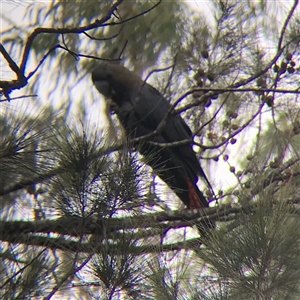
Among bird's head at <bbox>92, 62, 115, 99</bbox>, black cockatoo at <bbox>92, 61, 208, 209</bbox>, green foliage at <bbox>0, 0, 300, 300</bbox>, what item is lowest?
green foliage at <bbox>0, 0, 300, 300</bbox>

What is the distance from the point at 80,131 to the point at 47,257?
293 millimetres

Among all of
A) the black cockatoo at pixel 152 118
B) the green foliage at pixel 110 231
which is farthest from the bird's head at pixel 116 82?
the green foliage at pixel 110 231

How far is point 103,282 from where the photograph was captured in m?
1.27

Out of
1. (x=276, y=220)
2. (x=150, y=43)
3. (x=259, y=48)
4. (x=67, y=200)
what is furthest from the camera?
(x=150, y=43)

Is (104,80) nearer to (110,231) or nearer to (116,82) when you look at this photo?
(116,82)

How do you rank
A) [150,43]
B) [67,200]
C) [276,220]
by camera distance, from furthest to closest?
[150,43]
[67,200]
[276,220]

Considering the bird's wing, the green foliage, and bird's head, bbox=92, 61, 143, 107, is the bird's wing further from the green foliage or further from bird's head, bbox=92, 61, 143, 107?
the green foliage

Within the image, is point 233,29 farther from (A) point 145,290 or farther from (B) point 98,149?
(A) point 145,290

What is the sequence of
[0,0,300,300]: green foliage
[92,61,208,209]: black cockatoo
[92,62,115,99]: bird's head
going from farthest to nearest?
[92,62,115,99]: bird's head < [92,61,208,209]: black cockatoo < [0,0,300,300]: green foliage

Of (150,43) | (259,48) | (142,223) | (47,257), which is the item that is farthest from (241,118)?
(47,257)

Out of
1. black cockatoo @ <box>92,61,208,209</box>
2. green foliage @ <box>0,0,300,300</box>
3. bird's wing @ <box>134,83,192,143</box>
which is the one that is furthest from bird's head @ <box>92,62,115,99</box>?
green foliage @ <box>0,0,300,300</box>

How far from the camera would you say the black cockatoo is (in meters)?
2.69

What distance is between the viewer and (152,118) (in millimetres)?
2930

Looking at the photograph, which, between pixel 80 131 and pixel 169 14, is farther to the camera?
pixel 169 14
